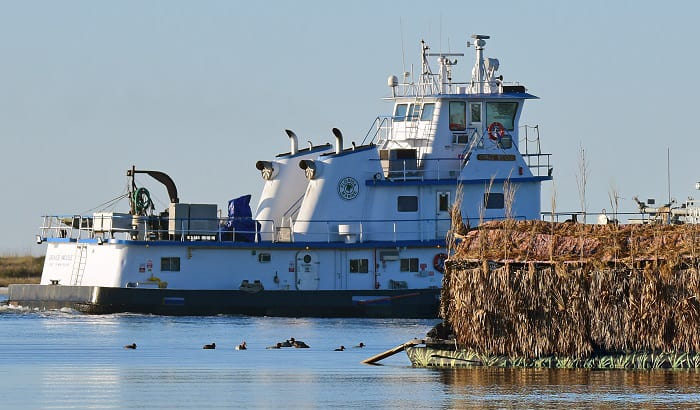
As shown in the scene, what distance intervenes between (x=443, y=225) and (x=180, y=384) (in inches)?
853

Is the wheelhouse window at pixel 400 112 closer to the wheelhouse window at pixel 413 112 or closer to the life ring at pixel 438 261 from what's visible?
the wheelhouse window at pixel 413 112

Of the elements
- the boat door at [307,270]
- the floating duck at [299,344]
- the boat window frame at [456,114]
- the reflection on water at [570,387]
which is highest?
the boat window frame at [456,114]

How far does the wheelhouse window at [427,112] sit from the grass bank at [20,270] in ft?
108

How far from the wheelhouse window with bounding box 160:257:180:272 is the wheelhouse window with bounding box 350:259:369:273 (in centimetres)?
479

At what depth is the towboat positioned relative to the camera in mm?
45188

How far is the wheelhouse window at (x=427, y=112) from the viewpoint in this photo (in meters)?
47.8

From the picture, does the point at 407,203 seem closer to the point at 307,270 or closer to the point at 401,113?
the point at 401,113

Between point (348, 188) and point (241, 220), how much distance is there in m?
3.11

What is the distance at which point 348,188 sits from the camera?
46531mm

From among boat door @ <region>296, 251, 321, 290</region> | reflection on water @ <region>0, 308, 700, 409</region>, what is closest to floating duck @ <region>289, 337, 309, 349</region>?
reflection on water @ <region>0, 308, 700, 409</region>

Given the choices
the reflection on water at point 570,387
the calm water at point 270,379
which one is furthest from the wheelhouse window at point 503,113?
the reflection on water at point 570,387

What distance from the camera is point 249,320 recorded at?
45.0 meters

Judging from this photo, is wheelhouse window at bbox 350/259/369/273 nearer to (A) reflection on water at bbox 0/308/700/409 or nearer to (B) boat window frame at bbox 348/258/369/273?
(B) boat window frame at bbox 348/258/369/273

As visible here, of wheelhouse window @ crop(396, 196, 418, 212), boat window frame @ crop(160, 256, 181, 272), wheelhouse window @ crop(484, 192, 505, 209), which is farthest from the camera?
wheelhouse window @ crop(484, 192, 505, 209)
